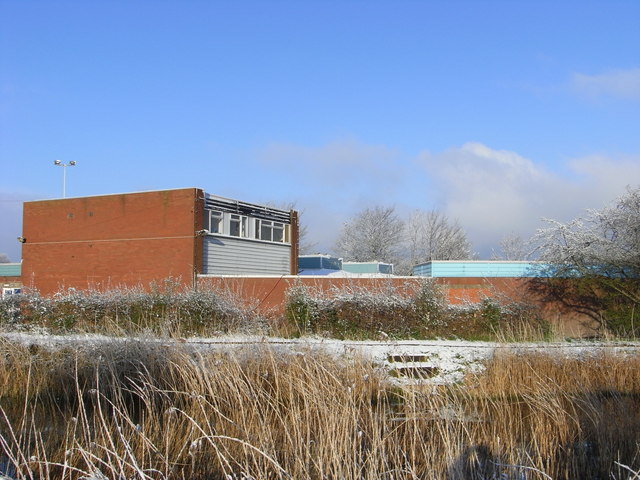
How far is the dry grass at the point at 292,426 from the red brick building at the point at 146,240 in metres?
15.7

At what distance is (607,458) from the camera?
6.95 m

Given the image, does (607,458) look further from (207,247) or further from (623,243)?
(207,247)

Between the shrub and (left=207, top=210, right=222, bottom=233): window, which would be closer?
the shrub

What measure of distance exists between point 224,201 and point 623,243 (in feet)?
51.7

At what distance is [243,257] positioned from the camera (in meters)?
28.5

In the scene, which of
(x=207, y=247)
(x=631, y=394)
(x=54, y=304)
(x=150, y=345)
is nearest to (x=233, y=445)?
(x=150, y=345)

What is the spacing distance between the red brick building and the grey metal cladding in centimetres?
5

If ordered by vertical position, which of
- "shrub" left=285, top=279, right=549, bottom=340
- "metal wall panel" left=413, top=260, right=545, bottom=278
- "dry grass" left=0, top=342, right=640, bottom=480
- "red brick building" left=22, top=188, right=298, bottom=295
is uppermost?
"red brick building" left=22, top=188, right=298, bottom=295

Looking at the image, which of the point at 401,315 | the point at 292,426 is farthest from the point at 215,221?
the point at 292,426

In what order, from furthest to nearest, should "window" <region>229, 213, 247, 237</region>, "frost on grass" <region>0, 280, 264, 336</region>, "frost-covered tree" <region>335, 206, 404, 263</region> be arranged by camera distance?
1. "frost-covered tree" <region>335, 206, 404, 263</region>
2. "window" <region>229, 213, 247, 237</region>
3. "frost on grass" <region>0, 280, 264, 336</region>

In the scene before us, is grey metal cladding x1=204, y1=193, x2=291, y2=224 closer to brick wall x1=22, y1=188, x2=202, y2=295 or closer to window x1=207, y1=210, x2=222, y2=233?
window x1=207, y1=210, x2=222, y2=233

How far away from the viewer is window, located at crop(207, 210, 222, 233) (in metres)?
27.1

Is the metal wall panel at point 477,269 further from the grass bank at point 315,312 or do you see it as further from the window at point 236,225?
the window at point 236,225

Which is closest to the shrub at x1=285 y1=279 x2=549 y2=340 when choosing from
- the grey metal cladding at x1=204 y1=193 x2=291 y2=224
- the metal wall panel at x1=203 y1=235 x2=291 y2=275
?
the metal wall panel at x1=203 y1=235 x2=291 y2=275
